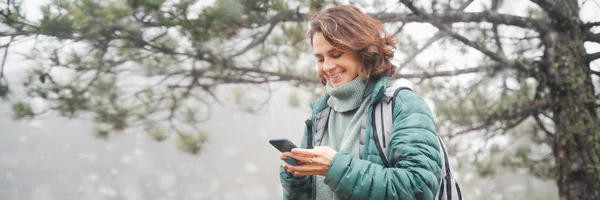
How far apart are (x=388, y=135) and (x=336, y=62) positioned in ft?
0.59

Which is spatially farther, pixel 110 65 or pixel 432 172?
pixel 110 65

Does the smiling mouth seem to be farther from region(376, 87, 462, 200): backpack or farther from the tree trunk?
the tree trunk

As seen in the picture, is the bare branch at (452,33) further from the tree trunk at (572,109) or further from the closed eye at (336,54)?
the closed eye at (336,54)

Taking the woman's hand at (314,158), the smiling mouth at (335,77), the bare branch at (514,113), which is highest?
the smiling mouth at (335,77)

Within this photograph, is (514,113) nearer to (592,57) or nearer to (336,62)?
(592,57)

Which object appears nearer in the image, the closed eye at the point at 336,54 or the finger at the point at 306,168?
the finger at the point at 306,168

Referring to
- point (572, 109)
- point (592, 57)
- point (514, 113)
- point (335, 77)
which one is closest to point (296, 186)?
point (335, 77)

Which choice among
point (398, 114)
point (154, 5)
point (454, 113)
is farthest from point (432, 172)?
point (454, 113)

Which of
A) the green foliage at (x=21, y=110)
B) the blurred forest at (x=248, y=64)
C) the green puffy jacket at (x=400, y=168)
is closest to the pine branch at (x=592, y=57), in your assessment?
the blurred forest at (x=248, y=64)

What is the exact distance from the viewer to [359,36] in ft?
2.85

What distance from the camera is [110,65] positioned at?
2365 millimetres

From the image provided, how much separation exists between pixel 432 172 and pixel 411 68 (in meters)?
2.42

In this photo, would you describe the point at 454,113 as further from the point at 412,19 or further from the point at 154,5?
the point at 154,5

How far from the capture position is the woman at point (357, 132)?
29.4 inches
